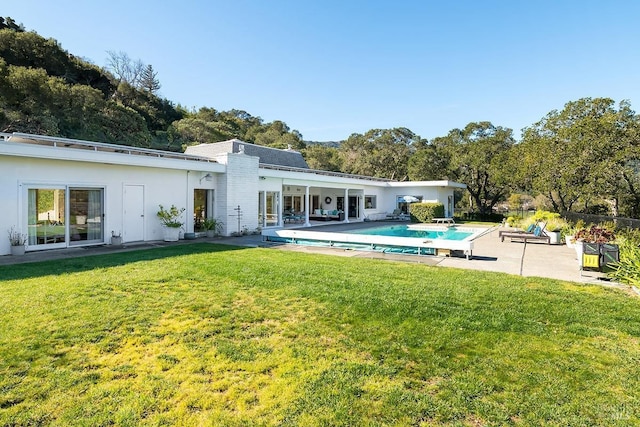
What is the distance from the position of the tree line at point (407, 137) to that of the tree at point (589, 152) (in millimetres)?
49

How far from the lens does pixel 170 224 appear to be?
13.5m

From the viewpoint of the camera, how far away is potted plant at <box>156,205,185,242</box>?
13.5 meters

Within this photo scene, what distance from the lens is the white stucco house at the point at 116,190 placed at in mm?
10609

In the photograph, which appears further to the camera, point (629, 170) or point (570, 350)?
point (629, 170)

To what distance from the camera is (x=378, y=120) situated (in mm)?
44688

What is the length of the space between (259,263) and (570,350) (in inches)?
253

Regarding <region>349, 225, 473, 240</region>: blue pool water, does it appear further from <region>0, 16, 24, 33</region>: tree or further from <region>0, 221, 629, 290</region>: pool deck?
<region>0, 16, 24, 33</region>: tree

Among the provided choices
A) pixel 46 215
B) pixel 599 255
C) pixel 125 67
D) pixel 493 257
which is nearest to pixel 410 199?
pixel 493 257

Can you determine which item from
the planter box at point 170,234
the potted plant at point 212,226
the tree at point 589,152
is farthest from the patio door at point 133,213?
the tree at point 589,152

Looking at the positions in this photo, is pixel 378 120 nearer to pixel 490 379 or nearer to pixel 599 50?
pixel 599 50

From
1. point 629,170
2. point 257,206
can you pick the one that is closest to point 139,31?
point 257,206

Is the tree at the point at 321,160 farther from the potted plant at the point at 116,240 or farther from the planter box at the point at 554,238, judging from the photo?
the potted plant at the point at 116,240

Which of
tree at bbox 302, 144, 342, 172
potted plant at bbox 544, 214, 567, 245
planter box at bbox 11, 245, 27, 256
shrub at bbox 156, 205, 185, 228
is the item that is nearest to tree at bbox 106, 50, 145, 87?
tree at bbox 302, 144, 342, 172

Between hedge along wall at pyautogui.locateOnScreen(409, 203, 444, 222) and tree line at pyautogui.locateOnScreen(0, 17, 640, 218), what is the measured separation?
6.19m
